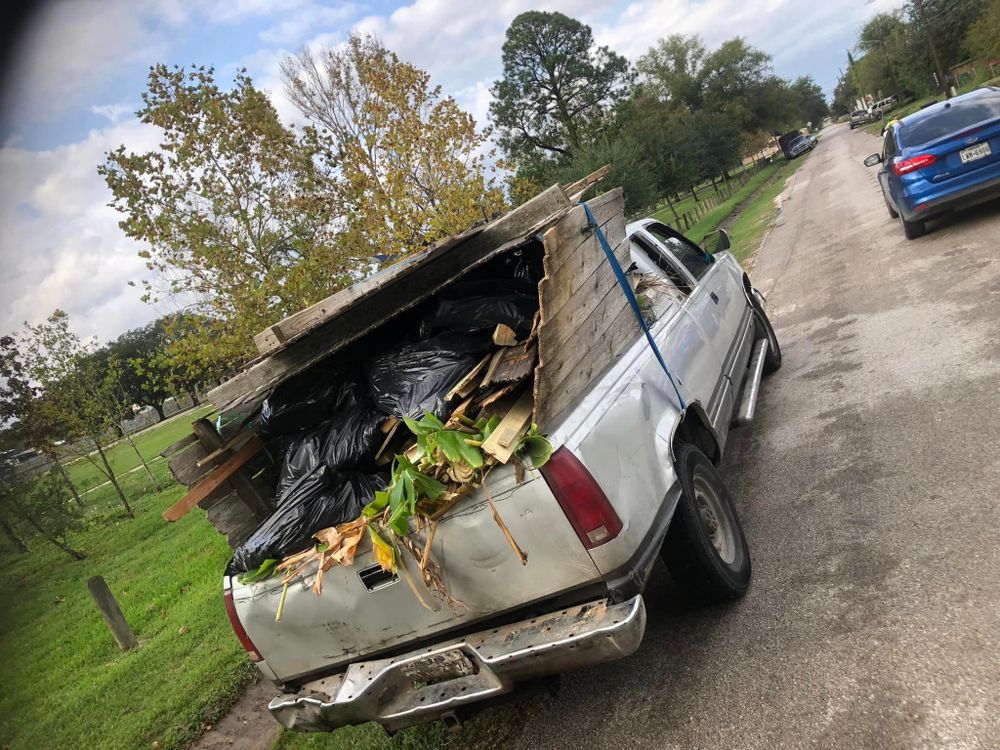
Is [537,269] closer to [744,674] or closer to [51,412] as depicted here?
[744,674]

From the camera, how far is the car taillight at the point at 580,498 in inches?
97.4

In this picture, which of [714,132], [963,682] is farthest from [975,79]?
[963,682]

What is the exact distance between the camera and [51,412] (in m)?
13.5

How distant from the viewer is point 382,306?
3.18 m

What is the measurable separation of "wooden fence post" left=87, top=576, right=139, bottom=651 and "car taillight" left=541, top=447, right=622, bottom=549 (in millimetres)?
5917

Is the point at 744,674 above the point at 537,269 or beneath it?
beneath

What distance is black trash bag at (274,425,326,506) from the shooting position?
10.9 feet

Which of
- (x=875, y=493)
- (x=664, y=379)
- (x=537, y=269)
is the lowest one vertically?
(x=875, y=493)

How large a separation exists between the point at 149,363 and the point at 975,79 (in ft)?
155

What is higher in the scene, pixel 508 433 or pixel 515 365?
pixel 515 365

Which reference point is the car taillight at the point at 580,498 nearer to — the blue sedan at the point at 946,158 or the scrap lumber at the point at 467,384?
the scrap lumber at the point at 467,384

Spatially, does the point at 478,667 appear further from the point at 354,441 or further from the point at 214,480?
the point at 214,480

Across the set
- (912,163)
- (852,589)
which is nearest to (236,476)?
(852,589)

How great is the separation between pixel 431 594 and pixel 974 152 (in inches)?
350
